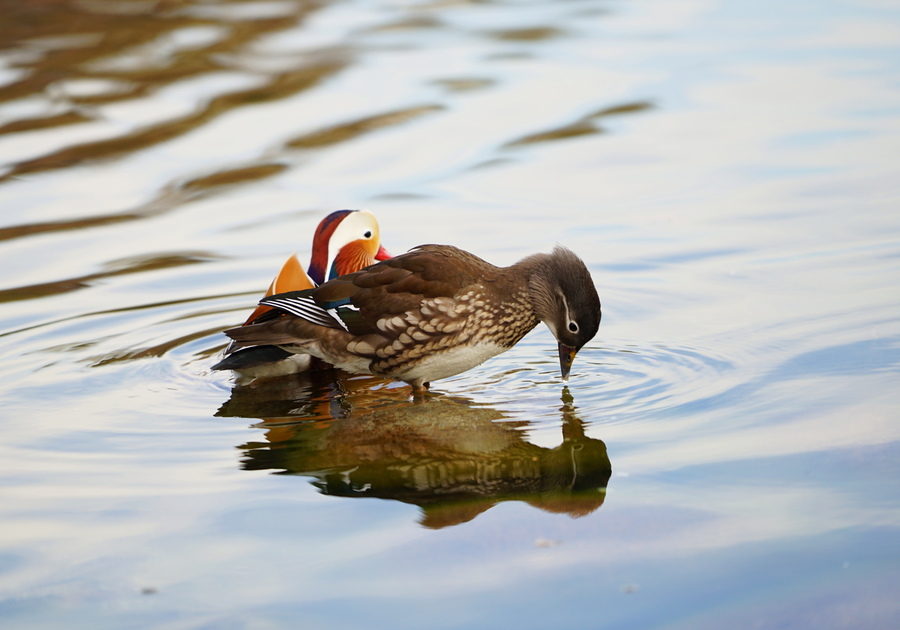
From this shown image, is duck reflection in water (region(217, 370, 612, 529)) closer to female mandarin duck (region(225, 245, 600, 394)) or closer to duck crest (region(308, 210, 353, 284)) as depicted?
female mandarin duck (region(225, 245, 600, 394))

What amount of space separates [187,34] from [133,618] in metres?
10.7

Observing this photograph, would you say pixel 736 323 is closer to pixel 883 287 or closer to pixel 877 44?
pixel 883 287

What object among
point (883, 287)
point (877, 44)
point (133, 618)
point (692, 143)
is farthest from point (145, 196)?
point (877, 44)

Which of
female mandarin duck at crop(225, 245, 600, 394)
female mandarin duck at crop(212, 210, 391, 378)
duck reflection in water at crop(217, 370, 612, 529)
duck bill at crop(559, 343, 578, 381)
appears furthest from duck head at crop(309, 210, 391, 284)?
duck bill at crop(559, 343, 578, 381)

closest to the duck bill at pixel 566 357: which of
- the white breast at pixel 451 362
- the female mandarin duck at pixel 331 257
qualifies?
the white breast at pixel 451 362

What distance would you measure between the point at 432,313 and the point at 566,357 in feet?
2.18

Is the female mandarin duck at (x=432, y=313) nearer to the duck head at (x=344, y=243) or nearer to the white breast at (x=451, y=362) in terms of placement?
the white breast at (x=451, y=362)

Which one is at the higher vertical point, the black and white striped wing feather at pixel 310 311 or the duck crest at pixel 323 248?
the duck crest at pixel 323 248

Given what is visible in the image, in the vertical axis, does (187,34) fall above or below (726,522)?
above

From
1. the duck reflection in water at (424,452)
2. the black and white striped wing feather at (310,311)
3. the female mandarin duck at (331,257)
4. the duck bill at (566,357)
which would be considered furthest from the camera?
the female mandarin duck at (331,257)

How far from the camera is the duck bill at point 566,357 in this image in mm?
5516

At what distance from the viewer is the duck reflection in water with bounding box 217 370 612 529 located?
4309 millimetres

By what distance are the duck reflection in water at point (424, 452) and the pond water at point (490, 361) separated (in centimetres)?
2

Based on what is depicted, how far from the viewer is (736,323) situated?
602cm
